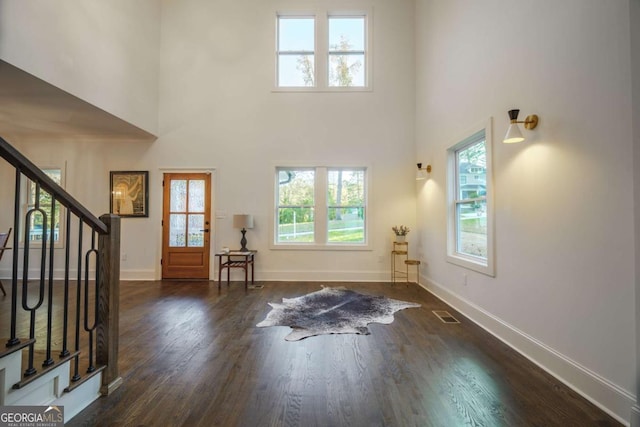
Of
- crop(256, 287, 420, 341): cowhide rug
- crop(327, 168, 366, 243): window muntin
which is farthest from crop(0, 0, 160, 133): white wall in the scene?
crop(256, 287, 420, 341): cowhide rug

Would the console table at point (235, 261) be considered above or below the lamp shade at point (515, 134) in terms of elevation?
below

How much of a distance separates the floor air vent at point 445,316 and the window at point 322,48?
425cm

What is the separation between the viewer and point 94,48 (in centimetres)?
384

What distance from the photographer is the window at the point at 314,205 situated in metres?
5.38

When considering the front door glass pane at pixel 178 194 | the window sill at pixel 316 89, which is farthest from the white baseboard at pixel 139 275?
the window sill at pixel 316 89

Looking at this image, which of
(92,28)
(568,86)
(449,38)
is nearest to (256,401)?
(568,86)

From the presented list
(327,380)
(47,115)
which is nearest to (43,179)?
(327,380)

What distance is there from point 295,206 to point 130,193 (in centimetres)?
315

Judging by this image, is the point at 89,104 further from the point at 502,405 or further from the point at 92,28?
the point at 502,405

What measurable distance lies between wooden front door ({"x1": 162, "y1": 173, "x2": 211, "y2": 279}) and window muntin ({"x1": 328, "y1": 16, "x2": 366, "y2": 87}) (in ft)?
10.6

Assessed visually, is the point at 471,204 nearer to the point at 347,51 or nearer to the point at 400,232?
the point at 400,232

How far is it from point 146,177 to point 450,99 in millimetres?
5400

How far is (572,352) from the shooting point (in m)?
1.97

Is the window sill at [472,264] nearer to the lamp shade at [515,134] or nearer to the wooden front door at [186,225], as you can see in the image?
the lamp shade at [515,134]
